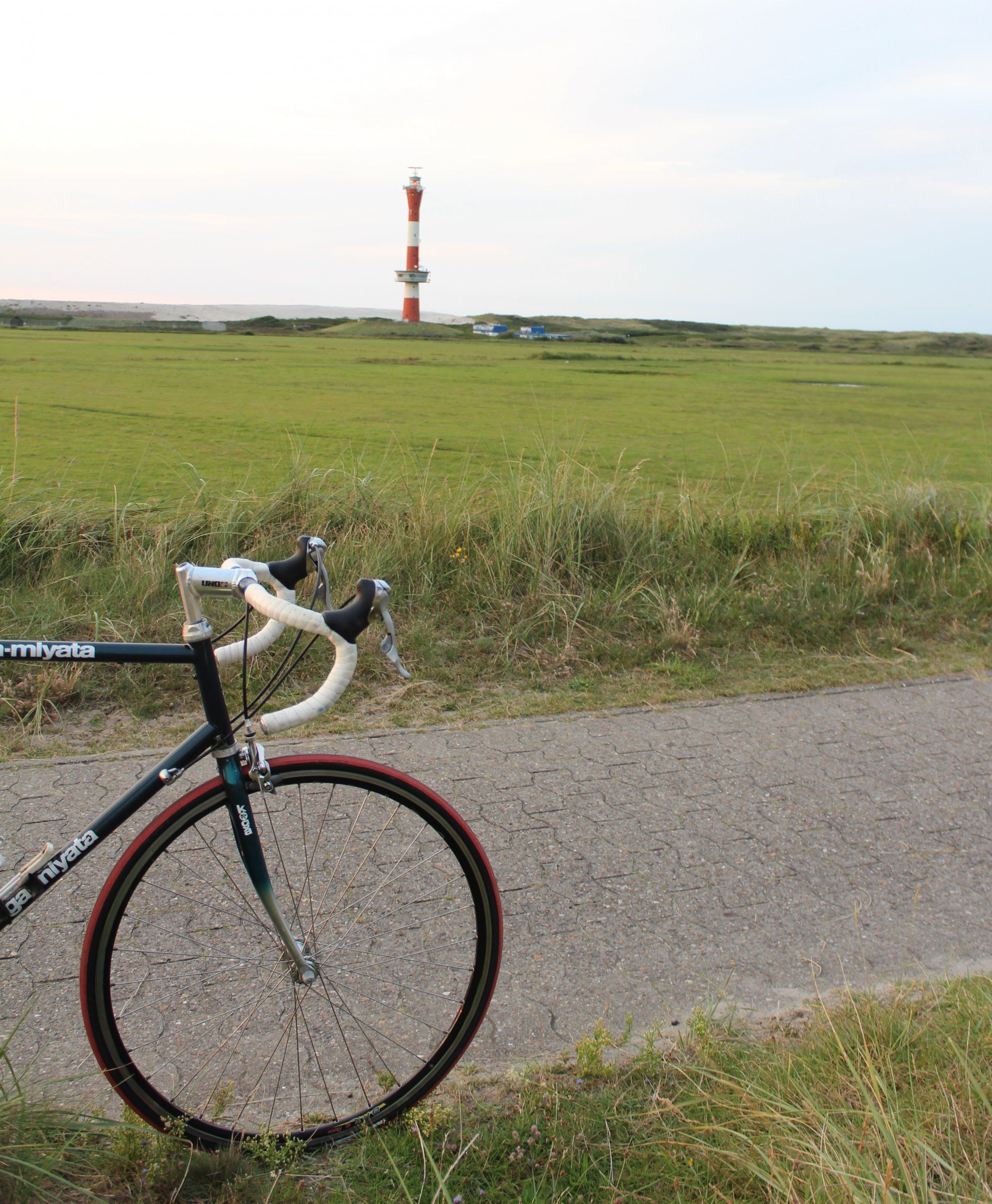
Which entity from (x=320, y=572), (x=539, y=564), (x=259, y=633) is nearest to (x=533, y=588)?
(x=539, y=564)

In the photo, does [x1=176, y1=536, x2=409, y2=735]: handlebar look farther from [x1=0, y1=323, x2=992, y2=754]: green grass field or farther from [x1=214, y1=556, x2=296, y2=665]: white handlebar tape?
[x1=0, y1=323, x2=992, y2=754]: green grass field

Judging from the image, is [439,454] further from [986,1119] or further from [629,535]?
[986,1119]

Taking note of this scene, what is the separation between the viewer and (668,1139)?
189 cm

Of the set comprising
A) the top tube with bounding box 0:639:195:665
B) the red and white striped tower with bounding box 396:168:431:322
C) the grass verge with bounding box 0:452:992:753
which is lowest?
the grass verge with bounding box 0:452:992:753

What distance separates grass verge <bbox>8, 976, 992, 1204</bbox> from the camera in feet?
5.46

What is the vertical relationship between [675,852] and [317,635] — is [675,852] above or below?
below

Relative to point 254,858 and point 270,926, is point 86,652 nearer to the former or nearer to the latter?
point 254,858

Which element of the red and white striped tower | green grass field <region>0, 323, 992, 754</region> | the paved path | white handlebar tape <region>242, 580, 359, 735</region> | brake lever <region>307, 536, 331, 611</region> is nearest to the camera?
white handlebar tape <region>242, 580, 359, 735</region>

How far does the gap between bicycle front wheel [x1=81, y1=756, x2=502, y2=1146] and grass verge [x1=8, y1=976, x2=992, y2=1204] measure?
0.08 metres

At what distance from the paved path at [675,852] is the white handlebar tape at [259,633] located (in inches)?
39.0

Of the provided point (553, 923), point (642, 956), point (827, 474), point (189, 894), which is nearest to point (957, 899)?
point (642, 956)

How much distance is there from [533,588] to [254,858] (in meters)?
3.73

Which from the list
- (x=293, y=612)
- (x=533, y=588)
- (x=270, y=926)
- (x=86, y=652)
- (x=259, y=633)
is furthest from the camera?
(x=533, y=588)

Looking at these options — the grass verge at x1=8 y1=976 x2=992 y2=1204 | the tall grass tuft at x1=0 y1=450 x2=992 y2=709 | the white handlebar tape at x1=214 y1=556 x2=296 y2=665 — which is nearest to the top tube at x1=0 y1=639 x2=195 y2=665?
the white handlebar tape at x1=214 y1=556 x2=296 y2=665
